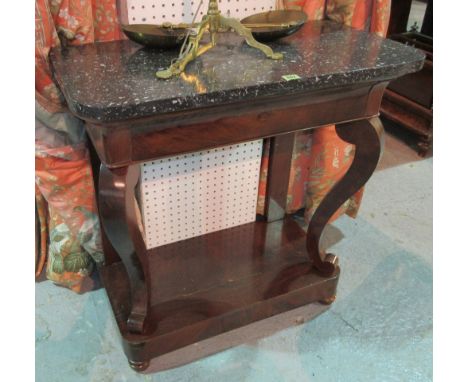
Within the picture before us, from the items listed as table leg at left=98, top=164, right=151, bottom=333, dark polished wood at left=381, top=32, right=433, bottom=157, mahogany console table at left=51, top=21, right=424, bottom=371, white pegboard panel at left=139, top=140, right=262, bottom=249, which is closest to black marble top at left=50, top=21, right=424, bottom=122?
mahogany console table at left=51, top=21, right=424, bottom=371

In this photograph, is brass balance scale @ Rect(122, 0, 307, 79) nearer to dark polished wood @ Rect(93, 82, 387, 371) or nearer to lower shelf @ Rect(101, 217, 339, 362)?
dark polished wood @ Rect(93, 82, 387, 371)

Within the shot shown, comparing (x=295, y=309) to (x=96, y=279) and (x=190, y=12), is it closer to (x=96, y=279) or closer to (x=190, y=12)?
(x=96, y=279)

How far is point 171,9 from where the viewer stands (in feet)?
3.65

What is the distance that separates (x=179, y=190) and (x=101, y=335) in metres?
0.47

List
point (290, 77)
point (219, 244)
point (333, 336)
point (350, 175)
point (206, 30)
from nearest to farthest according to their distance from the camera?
point (290, 77)
point (206, 30)
point (350, 175)
point (333, 336)
point (219, 244)

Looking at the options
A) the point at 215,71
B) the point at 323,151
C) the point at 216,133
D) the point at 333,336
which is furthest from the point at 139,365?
the point at 323,151

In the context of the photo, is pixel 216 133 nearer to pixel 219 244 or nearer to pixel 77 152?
pixel 77 152

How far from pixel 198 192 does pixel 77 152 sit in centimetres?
39

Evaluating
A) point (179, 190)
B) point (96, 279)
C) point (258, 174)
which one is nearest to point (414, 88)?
point (258, 174)

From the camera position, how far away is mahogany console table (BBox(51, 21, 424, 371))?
0.84 m

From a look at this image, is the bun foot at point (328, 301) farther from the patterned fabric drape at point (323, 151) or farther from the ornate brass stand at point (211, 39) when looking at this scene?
the ornate brass stand at point (211, 39)

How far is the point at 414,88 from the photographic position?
2.12 meters

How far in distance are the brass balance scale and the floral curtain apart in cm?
13

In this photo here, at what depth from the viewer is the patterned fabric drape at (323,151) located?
1.31m
